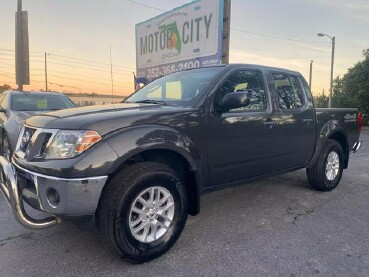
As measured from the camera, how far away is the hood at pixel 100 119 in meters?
2.69

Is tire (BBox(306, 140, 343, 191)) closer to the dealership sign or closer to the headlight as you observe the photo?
the headlight

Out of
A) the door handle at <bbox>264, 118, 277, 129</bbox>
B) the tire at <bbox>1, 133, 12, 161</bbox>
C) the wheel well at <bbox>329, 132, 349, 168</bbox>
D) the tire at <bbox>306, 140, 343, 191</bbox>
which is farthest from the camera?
the tire at <bbox>1, 133, 12, 161</bbox>

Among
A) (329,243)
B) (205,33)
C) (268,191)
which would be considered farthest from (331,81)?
(329,243)

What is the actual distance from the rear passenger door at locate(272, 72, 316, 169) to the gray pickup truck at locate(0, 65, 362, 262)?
0.02 m

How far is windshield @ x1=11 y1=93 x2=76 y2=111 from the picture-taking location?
6.73 m

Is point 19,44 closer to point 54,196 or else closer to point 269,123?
point 269,123

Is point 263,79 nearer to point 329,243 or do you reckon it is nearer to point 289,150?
point 289,150

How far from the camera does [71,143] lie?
2.63 meters

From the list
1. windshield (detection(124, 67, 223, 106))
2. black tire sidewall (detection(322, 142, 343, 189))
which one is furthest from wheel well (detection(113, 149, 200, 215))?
black tire sidewall (detection(322, 142, 343, 189))

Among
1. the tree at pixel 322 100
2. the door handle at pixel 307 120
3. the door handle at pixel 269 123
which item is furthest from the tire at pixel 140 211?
the tree at pixel 322 100

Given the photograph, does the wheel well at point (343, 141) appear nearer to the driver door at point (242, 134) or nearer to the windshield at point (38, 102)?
the driver door at point (242, 134)

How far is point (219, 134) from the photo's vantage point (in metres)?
3.51

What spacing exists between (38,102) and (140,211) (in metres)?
5.20

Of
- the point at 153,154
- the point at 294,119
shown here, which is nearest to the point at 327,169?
the point at 294,119
